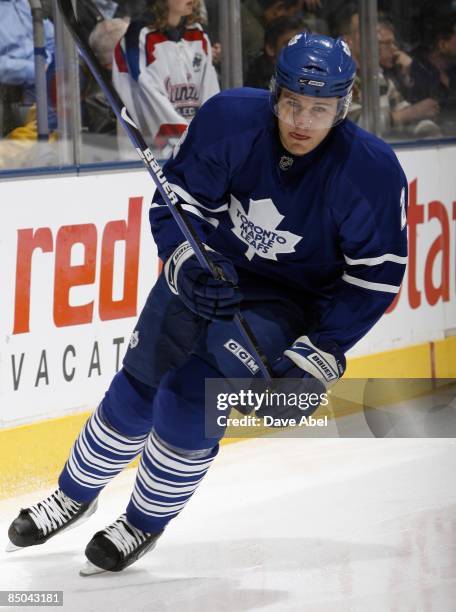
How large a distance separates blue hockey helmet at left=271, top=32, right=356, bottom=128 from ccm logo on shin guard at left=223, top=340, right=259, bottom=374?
17.9 inches

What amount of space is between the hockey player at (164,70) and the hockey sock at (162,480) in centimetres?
141

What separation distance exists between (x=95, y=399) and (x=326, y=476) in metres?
0.67

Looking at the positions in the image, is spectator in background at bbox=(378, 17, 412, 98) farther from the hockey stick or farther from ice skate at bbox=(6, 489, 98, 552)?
ice skate at bbox=(6, 489, 98, 552)

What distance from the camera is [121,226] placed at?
11.6 ft

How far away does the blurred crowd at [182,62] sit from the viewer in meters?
3.42

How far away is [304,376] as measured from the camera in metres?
2.44

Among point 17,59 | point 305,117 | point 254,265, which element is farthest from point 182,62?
point 305,117

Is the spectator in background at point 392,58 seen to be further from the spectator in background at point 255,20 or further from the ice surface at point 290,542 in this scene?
the ice surface at point 290,542

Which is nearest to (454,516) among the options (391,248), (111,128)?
(391,248)

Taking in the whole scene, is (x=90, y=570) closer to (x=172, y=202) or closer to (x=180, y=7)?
(x=172, y=202)

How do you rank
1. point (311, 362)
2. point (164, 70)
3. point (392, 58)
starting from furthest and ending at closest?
point (392, 58), point (164, 70), point (311, 362)

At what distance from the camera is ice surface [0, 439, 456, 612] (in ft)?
8.05

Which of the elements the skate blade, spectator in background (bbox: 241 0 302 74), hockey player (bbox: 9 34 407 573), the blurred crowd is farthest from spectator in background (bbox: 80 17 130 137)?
the skate blade

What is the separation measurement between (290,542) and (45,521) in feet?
1.82
